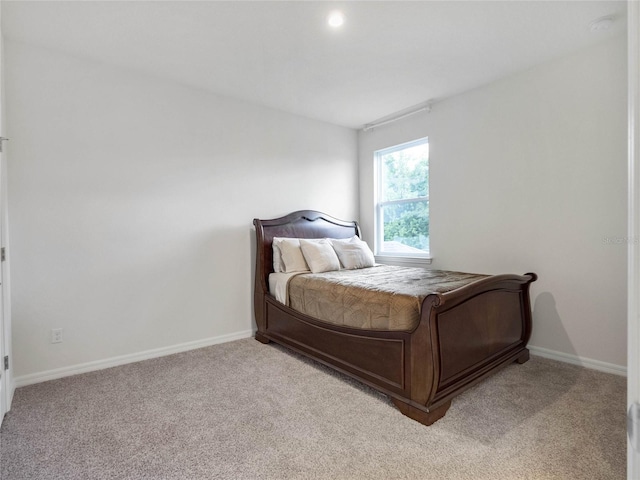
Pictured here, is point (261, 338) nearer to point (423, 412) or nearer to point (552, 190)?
point (423, 412)

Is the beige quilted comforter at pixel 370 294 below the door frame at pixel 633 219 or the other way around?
below

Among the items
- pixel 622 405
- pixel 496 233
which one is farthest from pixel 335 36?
pixel 622 405

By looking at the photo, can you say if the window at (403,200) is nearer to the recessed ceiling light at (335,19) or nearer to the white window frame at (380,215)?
the white window frame at (380,215)

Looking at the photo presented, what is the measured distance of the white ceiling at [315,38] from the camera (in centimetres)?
214

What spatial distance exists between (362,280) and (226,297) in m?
1.50

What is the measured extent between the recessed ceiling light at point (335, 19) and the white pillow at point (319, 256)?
6.20 ft

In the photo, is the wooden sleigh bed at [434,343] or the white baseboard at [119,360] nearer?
the wooden sleigh bed at [434,343]

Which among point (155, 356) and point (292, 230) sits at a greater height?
point (292, 230)

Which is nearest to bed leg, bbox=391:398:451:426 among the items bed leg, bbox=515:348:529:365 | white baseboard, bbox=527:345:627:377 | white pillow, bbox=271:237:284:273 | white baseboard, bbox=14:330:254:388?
bed leg, bbox=515:348:529:365

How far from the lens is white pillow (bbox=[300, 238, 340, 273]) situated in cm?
326

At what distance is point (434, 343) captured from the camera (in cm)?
186

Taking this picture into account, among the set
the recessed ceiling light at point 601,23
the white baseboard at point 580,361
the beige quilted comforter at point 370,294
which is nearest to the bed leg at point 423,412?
the beige quilted comforter at point 370,294

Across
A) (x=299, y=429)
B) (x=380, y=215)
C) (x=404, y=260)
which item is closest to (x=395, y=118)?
(x=380, y=215)

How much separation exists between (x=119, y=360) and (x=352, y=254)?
232 cm
